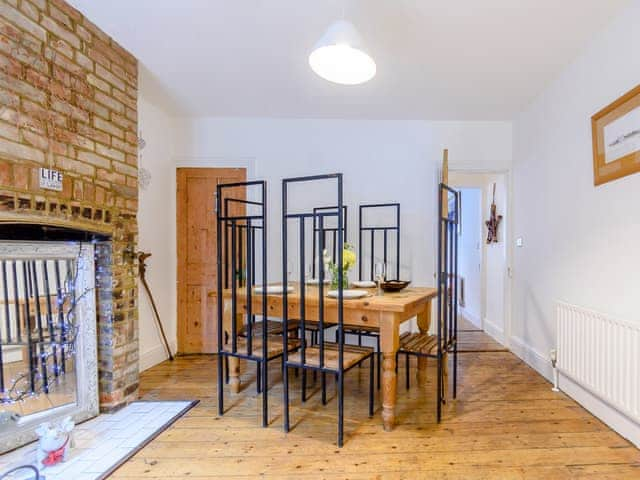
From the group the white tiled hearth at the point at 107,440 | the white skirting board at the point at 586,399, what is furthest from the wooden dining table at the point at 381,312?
the white skirting board at the point at 586,399

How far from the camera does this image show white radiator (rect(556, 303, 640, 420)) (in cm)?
189

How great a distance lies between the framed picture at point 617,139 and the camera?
1951mm

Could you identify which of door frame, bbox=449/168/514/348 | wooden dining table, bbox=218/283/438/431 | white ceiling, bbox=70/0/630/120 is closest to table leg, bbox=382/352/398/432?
wooden dining table, bbox=218/283/438/431

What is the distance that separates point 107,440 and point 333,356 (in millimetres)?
1362

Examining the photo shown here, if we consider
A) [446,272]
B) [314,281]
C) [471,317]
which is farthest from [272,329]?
[471,317]

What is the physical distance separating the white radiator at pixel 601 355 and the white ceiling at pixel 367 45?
1796mm

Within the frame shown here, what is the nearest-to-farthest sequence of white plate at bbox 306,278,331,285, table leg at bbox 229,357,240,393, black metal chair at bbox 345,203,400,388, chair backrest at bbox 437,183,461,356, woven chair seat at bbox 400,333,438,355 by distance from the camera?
chair backrest at bbox 437,183,461,356, woven chair seat at bbox 400,333,438,355, table leg at bbox 229,357,240,393, white plate at bbox 306,278,331,285, black metal chair at bbox 345,203,400,388

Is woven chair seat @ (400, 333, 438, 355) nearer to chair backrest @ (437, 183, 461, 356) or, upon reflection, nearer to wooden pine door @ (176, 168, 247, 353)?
chair backrest @ (437, 183, 461, 356)

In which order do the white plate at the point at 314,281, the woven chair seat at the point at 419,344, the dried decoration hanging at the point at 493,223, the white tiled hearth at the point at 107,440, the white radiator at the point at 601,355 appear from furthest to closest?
the dried decoration hanging at the point at 493,223, the white plate at the point at 314,281, the woven chair seat at the point at 419,344, the white radiator at the point at 601,355, the white tiled hearth at the point at 107,440

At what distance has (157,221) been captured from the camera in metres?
3.34

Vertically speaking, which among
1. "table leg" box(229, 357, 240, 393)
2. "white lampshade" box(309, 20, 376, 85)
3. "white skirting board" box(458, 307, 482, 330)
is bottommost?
"white skirting board" box(458, 307, 482, 330)

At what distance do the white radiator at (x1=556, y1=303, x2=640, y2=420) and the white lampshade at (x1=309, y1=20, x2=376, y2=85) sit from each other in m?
2.02

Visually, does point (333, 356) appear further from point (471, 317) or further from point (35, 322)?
point (471, 317)

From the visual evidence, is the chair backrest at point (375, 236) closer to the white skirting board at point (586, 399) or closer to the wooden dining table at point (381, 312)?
the wooden dining table at point (381, 312)
